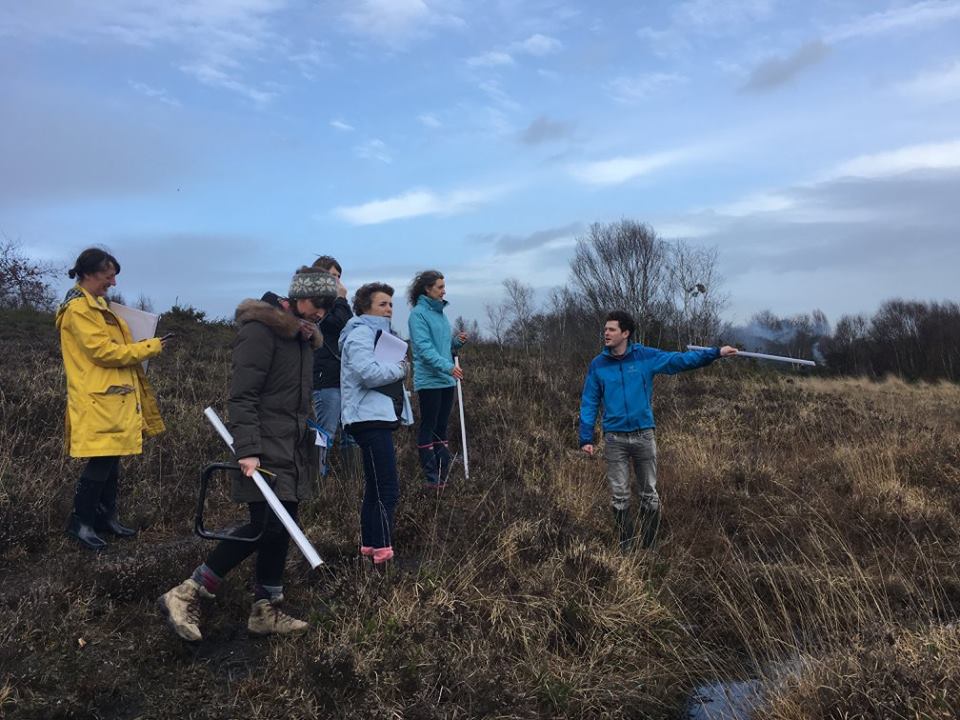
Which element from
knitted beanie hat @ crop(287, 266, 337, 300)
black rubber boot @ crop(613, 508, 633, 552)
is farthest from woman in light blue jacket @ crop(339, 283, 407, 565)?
black rubber boot @ crop(613, 508, 633, 552)

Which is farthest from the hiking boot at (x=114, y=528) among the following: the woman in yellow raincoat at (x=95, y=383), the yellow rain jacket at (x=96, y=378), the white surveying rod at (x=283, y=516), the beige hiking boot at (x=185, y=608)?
the white surveying rod at (x=283, y=516)

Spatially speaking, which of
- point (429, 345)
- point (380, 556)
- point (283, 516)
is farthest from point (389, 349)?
point (429, 345)

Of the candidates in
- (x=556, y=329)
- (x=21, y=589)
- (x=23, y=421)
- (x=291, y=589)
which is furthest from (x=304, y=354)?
(x=556, y=329)

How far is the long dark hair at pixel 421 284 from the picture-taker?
6145 millimetres

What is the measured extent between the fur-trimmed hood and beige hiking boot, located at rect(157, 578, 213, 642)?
130cm

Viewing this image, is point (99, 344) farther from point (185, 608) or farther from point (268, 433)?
point (185, 608)

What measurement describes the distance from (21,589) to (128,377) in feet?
4.46

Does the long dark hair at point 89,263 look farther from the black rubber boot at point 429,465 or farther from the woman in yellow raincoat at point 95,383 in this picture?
the black rubber boot at point 429,465

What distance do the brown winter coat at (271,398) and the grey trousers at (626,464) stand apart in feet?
8.35

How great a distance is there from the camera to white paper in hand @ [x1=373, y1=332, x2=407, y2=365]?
4.20 metres

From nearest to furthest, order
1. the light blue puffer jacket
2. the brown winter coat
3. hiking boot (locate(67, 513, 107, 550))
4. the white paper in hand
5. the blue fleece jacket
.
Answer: the brown winter coat, the light blue puffer jacket, the white paper in hand, hiking boot (locate(67, 513, 107, 550)), the blue fleece jacket

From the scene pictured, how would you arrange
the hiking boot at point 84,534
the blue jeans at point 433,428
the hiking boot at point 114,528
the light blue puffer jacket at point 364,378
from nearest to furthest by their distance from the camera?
1. the light blue puffer jacket at point 364,378
2. the hiking boot at point 84,534
3. the hiking boot at point 114,528
4. the blue jeans at point 433,428

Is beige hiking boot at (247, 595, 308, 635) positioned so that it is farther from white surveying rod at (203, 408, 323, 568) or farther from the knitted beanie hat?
the knitted beanie hat

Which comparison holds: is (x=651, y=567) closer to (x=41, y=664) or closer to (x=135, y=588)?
(x=135, y=588)
